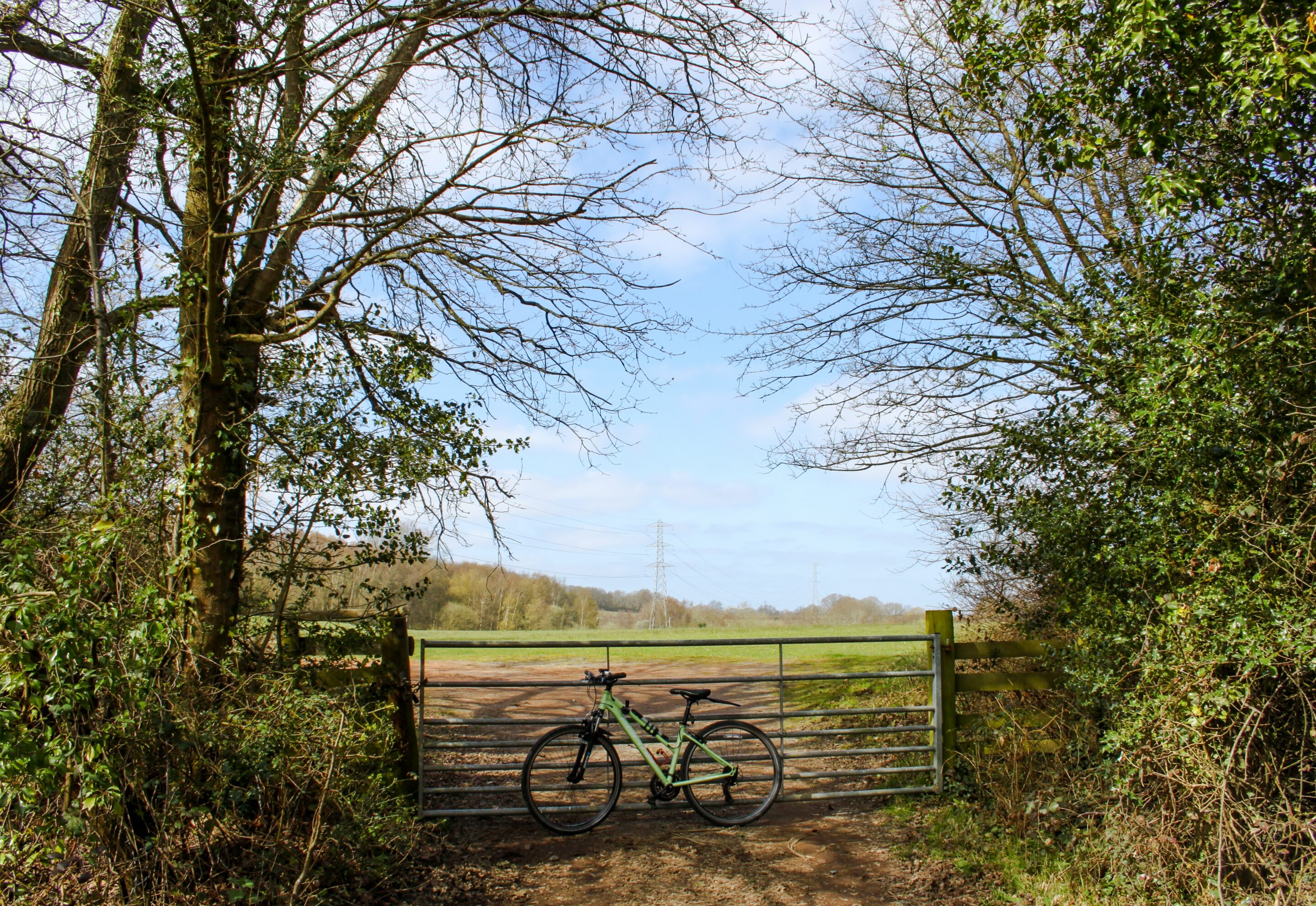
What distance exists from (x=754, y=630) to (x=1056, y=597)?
31.4 feet

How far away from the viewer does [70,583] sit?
3523mm

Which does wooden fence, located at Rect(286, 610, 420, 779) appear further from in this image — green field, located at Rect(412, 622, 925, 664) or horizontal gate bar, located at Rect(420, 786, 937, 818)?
green field, located at Rect(412, 622, 925, 664)

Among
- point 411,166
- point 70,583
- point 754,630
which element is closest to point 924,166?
point 411,166

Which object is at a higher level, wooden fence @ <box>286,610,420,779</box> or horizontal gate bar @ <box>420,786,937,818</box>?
wooden fence @ <box>286,610,420,779</box>

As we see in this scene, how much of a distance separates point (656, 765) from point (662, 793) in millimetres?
225

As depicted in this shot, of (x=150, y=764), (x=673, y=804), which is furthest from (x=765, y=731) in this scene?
(x=150, y=764)

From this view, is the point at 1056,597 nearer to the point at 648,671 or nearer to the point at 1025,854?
the point at 1025,854

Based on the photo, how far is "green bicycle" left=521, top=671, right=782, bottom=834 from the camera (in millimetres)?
5789

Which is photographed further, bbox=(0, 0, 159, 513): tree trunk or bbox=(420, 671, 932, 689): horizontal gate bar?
bbox=(0, 0, 159, 513): tree trunk

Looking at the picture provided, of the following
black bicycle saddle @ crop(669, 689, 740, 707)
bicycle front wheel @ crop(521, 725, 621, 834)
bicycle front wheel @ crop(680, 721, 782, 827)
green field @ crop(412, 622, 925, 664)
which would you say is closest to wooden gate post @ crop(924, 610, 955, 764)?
bicycle front wheel @ crop(680, 721, 782, 827)

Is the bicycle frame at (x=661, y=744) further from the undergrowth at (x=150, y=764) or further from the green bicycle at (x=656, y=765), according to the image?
the undergrowth at (x=150, y=764)

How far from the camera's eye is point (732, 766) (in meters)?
6.05

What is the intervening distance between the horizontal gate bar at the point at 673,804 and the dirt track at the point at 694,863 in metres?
0.08

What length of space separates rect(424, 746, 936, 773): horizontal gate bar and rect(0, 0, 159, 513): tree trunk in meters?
3.61
